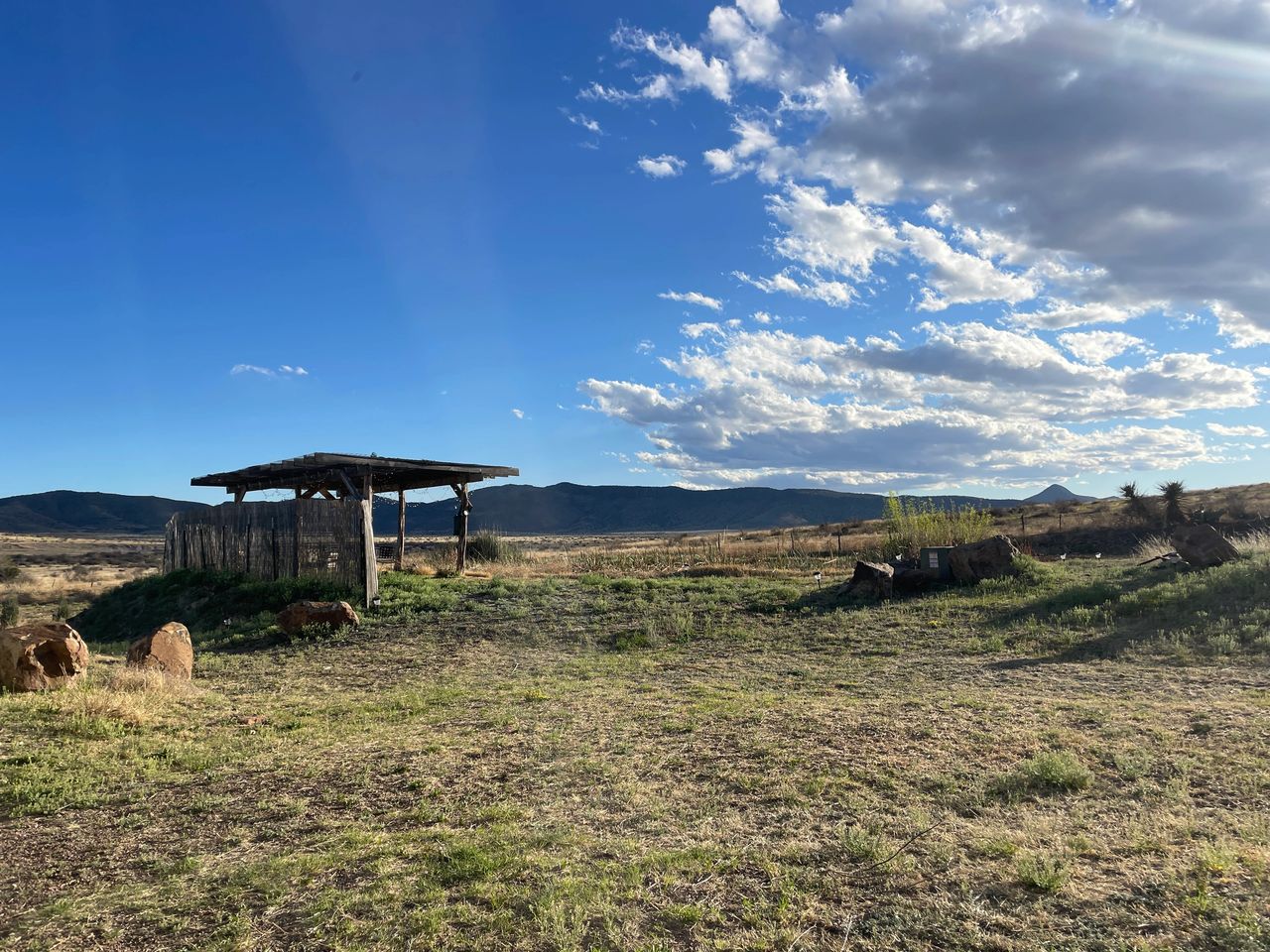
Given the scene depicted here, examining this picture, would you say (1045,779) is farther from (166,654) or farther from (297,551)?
(297,551)

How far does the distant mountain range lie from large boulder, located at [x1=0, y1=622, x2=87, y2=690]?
109892 mm

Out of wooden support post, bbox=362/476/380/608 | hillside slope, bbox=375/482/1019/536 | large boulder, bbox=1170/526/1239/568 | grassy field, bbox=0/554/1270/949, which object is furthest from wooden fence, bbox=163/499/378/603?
hillside slope, bbox=375/482/1019/536

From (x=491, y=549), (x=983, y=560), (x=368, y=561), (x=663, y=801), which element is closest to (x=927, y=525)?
(x=983, y=560)

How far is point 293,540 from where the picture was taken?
49.6 feet

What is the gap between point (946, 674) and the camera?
932 cm

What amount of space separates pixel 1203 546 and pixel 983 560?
349 cm

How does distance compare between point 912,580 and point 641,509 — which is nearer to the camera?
point 912,580

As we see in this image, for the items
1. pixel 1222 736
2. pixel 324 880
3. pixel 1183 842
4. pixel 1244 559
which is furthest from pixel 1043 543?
pixel 324 880

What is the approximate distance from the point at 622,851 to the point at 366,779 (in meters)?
2.25

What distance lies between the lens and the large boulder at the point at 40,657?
310 inches

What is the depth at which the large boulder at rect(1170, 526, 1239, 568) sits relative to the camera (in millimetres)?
13719

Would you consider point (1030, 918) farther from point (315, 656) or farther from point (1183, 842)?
point (315, 656)

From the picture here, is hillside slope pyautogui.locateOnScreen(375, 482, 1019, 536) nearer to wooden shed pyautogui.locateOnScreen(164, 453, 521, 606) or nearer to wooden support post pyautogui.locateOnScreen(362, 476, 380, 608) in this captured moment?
wooden shed pyautogui.locateOnScreen(164, 453, 521, 606)

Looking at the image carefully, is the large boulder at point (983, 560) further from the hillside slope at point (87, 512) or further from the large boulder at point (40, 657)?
the hillside slope at point (87, 512)
